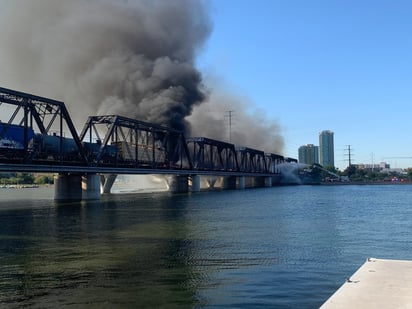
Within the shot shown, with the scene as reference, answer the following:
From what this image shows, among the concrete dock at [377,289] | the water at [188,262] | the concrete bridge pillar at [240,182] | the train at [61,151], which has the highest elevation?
the train at [61,151]

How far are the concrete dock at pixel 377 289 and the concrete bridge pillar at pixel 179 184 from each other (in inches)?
5157

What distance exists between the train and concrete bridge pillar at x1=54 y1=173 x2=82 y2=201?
4.70m

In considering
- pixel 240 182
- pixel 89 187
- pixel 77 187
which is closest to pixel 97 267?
pixel 89 187

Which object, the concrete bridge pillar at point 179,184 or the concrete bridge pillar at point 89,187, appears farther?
the concrete bridge pillar at point 179,184

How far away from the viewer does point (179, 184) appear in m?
146

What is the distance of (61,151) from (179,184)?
6713cm

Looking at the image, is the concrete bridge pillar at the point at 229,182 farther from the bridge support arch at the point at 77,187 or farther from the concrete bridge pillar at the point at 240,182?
the bridge support arch at the point at 77,187

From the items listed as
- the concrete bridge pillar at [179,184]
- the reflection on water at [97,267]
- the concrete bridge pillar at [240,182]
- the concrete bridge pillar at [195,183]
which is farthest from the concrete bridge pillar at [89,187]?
the concrete bridge pillar at [240,182]

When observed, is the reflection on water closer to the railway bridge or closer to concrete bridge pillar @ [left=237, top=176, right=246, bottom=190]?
the railway bridge

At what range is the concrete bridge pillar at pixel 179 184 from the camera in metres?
146

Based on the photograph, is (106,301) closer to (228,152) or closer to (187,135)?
(187,135)

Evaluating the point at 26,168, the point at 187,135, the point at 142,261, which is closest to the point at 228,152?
the point at 187,135

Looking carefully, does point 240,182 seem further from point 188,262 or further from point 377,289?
point 377,289

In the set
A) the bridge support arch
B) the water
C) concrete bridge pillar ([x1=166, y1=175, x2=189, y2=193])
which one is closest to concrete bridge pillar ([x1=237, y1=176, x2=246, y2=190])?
concrete bridge pillar ([x1=166, y1=175, x2=189, y2=193])
